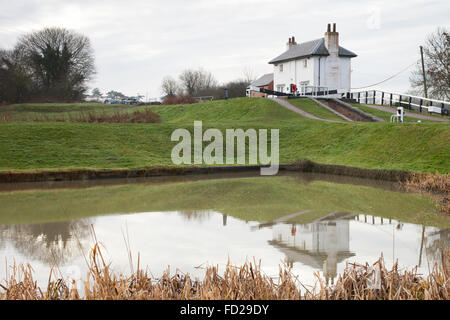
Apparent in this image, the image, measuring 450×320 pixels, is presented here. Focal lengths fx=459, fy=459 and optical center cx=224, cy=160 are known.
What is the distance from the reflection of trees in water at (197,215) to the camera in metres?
10.1

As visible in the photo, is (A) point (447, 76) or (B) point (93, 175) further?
(A) point (447, 76)

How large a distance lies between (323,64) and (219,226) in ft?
107

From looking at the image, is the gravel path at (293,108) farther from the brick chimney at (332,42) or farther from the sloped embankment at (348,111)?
the brick chimney at (332,42)

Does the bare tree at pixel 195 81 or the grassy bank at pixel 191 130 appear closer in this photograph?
the grassy bank at pixel 191 130

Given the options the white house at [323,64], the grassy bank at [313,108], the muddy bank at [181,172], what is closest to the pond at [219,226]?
the muddy bank at [181,172]

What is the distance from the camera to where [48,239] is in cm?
814

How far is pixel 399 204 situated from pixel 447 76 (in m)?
18.4

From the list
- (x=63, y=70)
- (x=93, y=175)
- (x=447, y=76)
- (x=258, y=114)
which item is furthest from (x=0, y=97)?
(x=447, y=76)

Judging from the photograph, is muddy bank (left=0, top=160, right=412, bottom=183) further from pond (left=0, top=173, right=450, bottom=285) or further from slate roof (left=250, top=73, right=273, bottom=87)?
slate roof (left=250, top=73, right=273, bottom=87)

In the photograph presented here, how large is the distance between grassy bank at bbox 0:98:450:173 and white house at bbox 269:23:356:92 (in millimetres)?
12393

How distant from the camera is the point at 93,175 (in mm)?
17281

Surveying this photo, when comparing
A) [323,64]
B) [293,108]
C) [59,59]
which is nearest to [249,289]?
[293,108]
